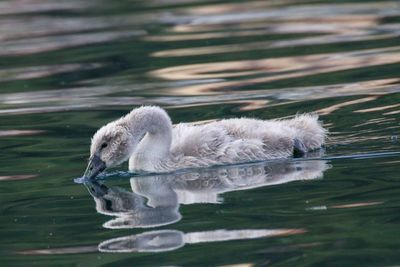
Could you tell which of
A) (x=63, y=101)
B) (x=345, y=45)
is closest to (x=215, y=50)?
(x=345, y=45)

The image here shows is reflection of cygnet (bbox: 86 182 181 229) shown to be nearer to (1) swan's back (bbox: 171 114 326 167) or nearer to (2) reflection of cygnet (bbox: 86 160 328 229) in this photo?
(2) reflection of cygnet (bbox: 86 160 328 229)

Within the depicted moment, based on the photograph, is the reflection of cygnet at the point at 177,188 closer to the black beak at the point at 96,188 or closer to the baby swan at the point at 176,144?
the black beak at the point at 96,188

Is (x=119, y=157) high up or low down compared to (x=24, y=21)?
down

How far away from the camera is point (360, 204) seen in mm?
9086

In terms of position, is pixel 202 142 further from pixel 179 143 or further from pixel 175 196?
pixel 175 196

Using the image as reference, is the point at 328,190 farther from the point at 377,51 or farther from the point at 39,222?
the point at 377,51

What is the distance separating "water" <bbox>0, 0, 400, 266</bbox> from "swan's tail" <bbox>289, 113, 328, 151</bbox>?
0.16 m

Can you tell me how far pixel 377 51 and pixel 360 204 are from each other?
8.24 meters

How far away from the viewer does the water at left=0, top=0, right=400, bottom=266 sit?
328 inches

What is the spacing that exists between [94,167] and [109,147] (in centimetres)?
24

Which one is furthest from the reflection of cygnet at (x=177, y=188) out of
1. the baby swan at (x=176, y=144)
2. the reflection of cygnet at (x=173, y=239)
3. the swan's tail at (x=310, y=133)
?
the swan's tail at (x=310, y=133)

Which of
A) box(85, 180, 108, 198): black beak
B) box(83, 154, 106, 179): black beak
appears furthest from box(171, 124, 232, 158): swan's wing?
box(85, 180, 108, 198): black beak

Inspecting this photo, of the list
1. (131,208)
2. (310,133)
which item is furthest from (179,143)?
(131,208)

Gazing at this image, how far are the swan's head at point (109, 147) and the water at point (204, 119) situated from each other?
186 mm
